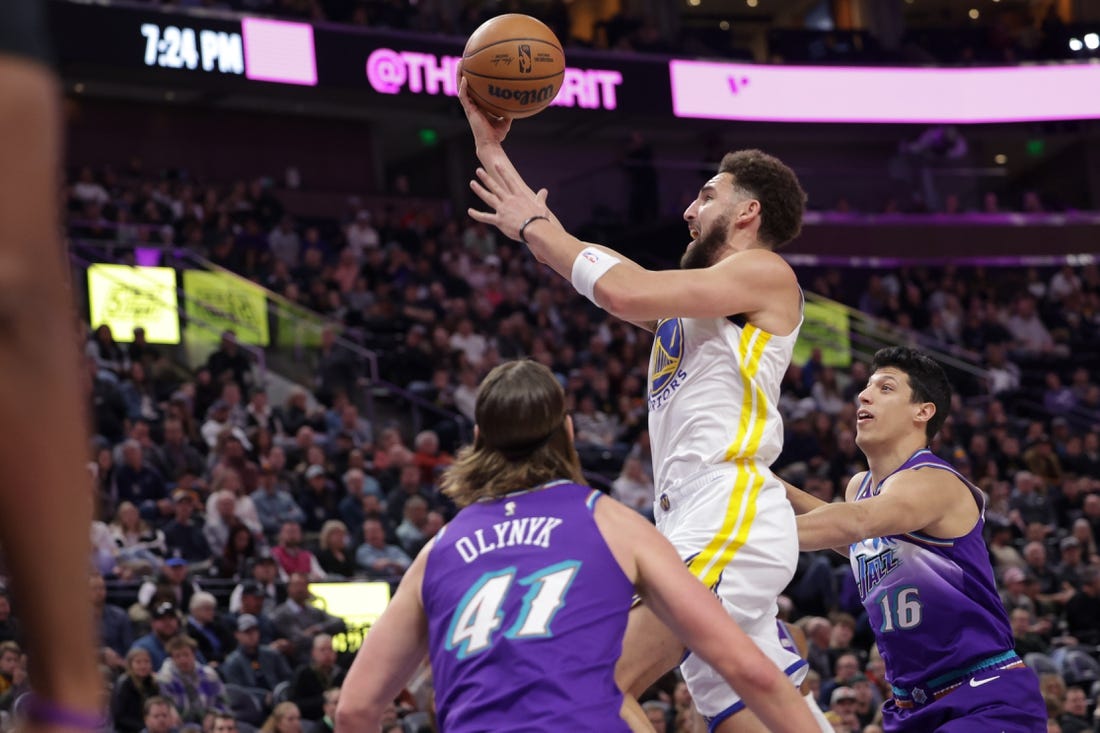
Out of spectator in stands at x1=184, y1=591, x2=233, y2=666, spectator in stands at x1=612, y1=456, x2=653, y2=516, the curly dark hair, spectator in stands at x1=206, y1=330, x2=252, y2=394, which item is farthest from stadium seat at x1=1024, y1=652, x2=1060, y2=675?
the curly dark hair

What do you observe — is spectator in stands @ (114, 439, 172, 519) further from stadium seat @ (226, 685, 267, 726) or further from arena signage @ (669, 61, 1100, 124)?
arena signage @ (669, 61, 1100, 124)

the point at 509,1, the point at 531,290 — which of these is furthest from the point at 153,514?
the point at 509,1

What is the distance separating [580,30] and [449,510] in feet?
62.3

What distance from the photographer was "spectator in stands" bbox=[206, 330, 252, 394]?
1533 cm

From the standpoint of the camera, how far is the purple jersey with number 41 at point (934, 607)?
5.09 metres

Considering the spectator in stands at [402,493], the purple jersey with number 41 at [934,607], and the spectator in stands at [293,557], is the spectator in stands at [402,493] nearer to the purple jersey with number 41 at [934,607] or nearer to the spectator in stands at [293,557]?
the spectator in stands at [293,557]

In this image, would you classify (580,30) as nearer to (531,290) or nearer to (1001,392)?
(531,290)

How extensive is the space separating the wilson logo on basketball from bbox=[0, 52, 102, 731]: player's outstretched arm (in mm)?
3745

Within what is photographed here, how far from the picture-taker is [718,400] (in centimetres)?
450

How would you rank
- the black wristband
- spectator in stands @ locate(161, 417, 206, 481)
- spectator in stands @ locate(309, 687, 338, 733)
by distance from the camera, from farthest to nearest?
spectator in stands @ locate(161, 417, 206, 481)
spectator in stands @ locate(309, 687, 338, 733)
the black wristband

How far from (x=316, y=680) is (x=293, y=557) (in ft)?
6.80

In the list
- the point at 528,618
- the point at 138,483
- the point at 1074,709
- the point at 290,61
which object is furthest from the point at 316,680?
the point at 290,61

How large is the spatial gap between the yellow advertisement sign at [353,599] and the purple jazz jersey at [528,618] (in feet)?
27.7

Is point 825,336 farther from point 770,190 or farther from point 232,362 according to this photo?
point 770,190
